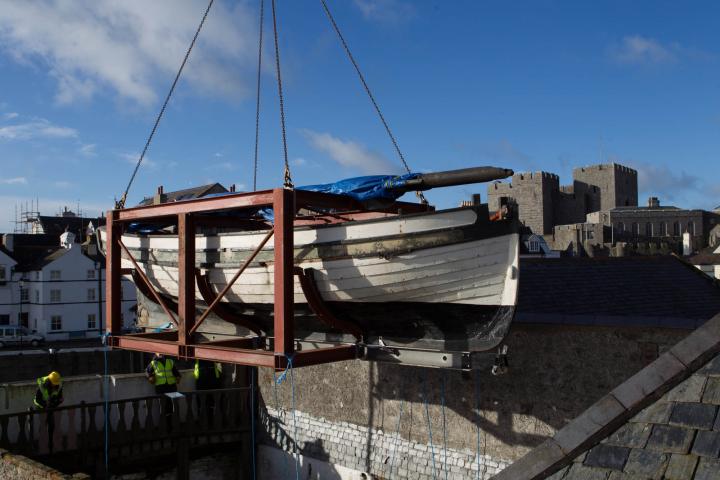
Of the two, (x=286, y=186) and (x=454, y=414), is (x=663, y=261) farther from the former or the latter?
(x=286, y=186)

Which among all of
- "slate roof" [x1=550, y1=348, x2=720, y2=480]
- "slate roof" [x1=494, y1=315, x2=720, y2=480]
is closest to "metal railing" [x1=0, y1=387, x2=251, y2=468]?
"slate roof" [x1=494, y1=315, x2=720, y2=480]

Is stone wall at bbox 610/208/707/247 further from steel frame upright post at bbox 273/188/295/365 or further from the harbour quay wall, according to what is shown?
steel frame upright post at bbox 273/188/295/365

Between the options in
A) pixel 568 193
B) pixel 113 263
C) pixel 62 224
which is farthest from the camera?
pixel 568 193

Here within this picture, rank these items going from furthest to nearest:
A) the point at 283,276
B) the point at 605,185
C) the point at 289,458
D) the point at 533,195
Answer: the point at 605,185
the point at 533,195
the point at 289,458
the point at 283,276

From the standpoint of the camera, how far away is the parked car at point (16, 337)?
114 ft

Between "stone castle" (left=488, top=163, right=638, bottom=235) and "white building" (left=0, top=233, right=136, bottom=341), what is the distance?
49.5 meters

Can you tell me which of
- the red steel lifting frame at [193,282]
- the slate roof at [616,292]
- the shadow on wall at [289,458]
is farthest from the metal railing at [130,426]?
the slate roof at [616,292]

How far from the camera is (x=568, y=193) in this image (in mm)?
86000

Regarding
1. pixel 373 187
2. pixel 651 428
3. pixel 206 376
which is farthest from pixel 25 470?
pixel 651 428

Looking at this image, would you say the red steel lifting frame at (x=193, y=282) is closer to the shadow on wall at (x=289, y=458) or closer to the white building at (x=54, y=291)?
the shadow on wall at (x=289, y=458)

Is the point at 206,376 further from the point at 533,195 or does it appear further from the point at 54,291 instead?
the point at 533,195

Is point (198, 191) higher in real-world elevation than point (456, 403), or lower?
higher

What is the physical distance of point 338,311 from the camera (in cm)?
866

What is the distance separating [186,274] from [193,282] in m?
0.17
